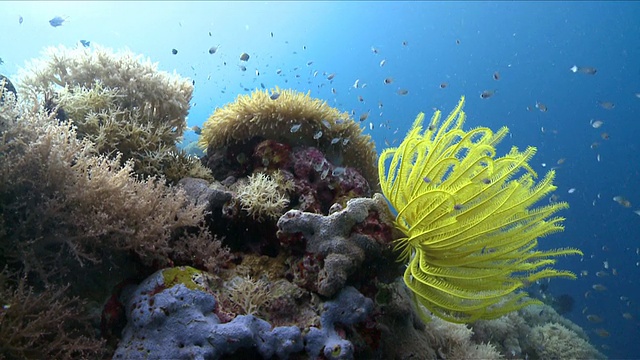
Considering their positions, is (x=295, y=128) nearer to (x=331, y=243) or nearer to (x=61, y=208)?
(x=331, y=243)

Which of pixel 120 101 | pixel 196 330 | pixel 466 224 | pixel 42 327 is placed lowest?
pixel 42 327

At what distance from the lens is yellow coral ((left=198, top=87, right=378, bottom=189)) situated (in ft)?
17.2

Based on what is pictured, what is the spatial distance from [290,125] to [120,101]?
258 centimetres

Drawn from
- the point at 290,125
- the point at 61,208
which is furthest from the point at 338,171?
the point at 61,208

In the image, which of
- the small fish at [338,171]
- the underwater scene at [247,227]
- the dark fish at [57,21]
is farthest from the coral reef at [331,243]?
the dark fish at [57,21]

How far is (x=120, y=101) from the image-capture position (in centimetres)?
549

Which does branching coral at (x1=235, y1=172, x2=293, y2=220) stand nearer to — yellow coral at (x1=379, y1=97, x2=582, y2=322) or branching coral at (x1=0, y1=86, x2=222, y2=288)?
branching coral at (x1=0, y1=86, x2=222, y2=288)

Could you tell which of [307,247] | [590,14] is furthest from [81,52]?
[590,14]

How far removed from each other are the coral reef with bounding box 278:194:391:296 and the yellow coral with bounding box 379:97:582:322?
0.48m

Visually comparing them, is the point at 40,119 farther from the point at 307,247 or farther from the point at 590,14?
the point at 590,14

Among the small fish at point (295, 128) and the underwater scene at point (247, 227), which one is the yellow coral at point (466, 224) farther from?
the small fish at point (295, 128)

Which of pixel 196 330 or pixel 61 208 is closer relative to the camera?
pixel 196 330

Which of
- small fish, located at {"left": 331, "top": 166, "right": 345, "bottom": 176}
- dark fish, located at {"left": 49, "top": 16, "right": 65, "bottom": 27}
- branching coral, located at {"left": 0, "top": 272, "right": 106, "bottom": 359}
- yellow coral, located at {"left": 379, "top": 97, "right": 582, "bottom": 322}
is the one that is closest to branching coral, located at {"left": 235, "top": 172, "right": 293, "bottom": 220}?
small fish, located at {"left": 331, "top": 166, "right": 345, "bottom": 176}

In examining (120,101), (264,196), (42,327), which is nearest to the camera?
(42,327)
